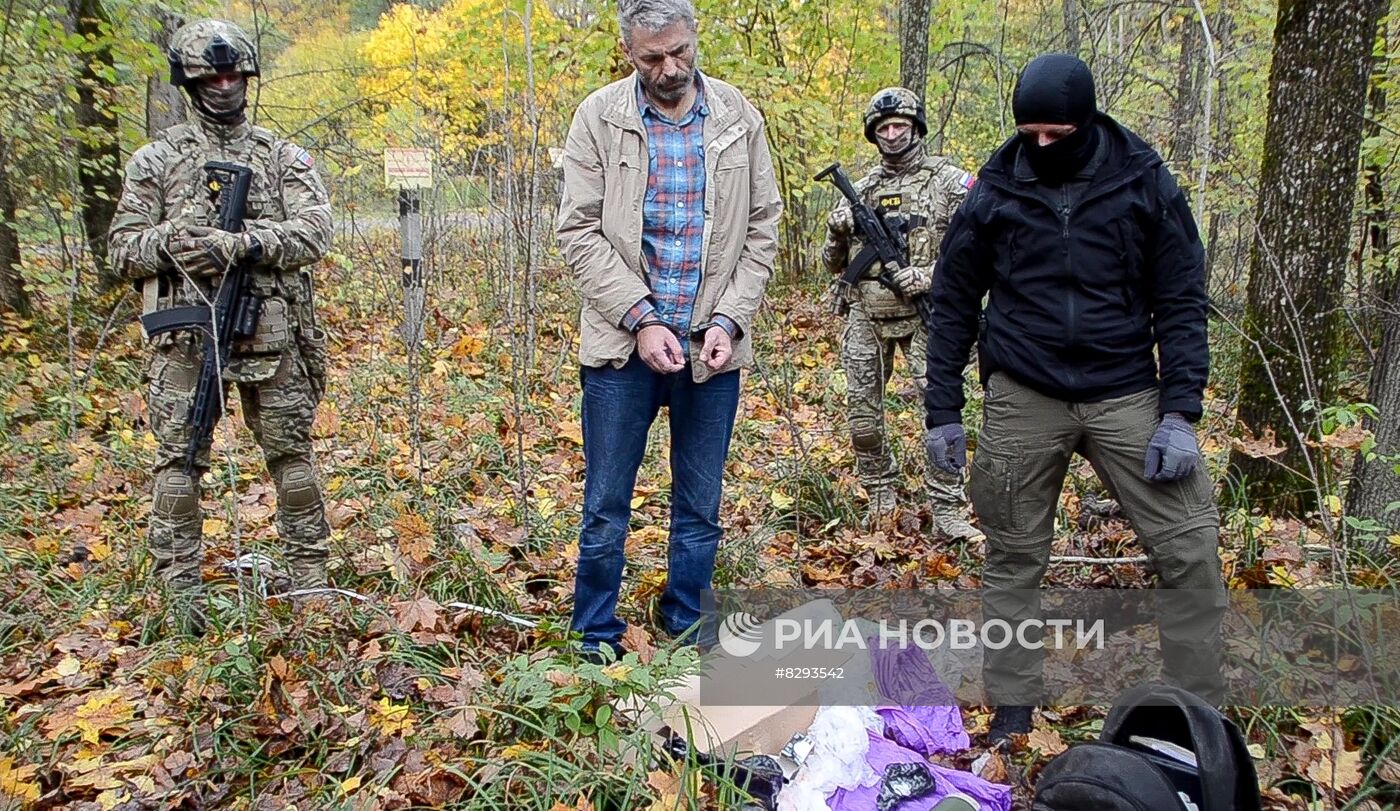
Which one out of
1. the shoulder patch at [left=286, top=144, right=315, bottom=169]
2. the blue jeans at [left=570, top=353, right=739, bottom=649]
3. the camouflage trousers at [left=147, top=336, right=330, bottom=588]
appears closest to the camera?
the blue jeans at [left=570, top=353, right=739, bottom=649]

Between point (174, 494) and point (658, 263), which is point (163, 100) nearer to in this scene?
point (174, 494)

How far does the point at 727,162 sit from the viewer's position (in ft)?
9.23

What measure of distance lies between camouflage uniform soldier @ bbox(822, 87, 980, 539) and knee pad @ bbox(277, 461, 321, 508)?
2.52 meters

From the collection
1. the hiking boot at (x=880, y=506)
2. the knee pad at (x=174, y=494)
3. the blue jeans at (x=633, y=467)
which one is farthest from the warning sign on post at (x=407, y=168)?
the hiking boot at (x=880, y=506)

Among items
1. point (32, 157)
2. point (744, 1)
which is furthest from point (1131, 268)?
point (32, 157)

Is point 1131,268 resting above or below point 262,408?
above

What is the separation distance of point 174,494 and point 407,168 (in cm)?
229

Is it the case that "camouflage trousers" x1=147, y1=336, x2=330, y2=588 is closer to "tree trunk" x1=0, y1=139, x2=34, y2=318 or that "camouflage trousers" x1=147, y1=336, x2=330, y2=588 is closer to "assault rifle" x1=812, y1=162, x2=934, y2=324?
"assault rifle" x1=812, y1=162, x2=934, y2=324

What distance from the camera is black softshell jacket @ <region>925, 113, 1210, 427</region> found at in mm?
2436

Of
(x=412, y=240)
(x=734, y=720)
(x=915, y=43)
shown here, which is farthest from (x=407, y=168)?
(x=915, y=43)

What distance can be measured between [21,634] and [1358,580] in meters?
4.94

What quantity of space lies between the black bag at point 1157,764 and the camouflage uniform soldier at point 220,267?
9.52 feet

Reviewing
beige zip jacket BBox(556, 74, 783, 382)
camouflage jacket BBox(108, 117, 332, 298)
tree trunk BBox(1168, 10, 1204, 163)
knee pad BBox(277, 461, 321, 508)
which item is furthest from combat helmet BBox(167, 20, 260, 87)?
tree trunk BBox(1168, 10, 1204, 163)

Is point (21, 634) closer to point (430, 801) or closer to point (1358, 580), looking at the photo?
point (430, 801)
